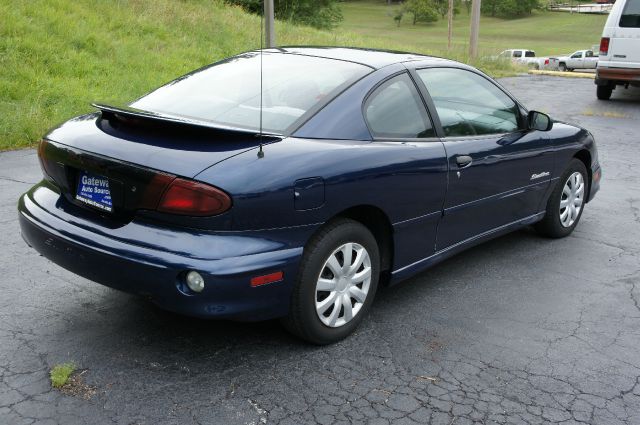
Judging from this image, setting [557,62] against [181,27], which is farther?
[557,62]

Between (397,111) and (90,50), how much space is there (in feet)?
32.5

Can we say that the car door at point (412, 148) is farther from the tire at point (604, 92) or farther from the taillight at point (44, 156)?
the tire at point (604, 92)

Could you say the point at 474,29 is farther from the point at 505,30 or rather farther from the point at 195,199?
the point at 505,30

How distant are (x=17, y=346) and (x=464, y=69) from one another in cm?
322

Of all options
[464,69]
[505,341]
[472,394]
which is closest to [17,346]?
Answer: [472,394]

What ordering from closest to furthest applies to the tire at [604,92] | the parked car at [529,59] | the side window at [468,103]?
the side window at [468,103], the tire at [604,92], the parked car at [529,59]

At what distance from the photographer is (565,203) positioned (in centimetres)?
555

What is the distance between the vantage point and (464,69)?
15.4 ft

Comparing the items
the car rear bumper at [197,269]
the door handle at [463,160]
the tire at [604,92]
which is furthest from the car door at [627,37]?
the car rear bumper at [197,269]

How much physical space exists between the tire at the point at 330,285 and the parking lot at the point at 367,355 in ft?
0.39

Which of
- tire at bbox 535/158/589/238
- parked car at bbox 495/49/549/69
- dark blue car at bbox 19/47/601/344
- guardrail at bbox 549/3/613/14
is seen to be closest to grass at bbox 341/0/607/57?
guardrail at bbox 549/3/613/14

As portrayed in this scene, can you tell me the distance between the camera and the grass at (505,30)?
59.7 meters

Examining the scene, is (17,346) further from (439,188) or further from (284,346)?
(439,188)

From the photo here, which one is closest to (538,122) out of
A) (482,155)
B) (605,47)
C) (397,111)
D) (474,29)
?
(482,155)
